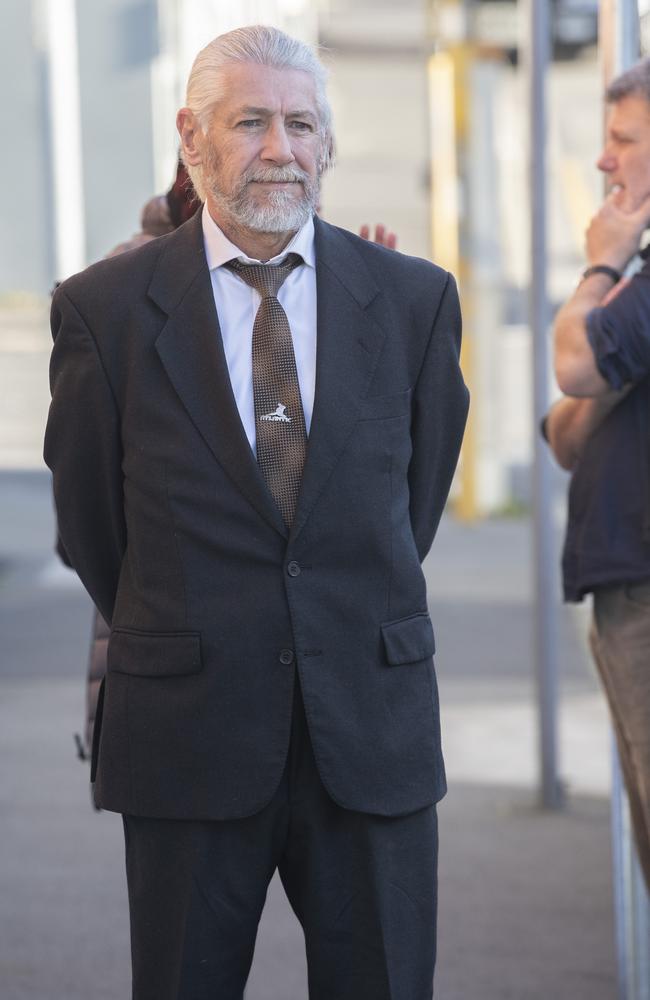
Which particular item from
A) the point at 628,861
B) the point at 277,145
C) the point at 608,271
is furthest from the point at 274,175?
the point at 628,861

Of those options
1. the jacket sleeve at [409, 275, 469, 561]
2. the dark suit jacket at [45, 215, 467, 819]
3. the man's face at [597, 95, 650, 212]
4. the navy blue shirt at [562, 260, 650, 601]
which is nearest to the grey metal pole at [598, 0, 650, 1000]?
the man's face at [597, 95, 650, 212]

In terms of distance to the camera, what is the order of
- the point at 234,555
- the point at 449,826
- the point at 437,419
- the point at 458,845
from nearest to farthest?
the point at 234,555 → the point at 437,419 → the point at 458,845 → the point at 449,826

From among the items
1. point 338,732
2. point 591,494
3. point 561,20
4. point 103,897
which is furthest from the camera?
point 561,20

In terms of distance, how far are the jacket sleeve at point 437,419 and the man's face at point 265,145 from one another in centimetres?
29

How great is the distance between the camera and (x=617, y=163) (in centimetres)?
309

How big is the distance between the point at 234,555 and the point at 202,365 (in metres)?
0.28

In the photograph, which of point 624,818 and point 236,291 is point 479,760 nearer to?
point 624,818

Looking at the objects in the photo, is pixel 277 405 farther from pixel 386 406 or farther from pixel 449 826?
pixel 449 826

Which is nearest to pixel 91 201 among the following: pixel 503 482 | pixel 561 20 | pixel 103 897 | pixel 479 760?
pixel 479 760

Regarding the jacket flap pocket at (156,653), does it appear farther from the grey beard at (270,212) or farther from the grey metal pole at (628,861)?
the grey metal pole at (628,861)

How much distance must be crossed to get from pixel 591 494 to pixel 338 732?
904mm

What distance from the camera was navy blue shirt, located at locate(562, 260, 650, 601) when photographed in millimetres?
2955

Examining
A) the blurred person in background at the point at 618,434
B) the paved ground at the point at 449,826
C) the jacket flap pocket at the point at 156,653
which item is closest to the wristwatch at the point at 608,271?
the blurred person in background at the point at 618,434

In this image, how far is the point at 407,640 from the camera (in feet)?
7.98
